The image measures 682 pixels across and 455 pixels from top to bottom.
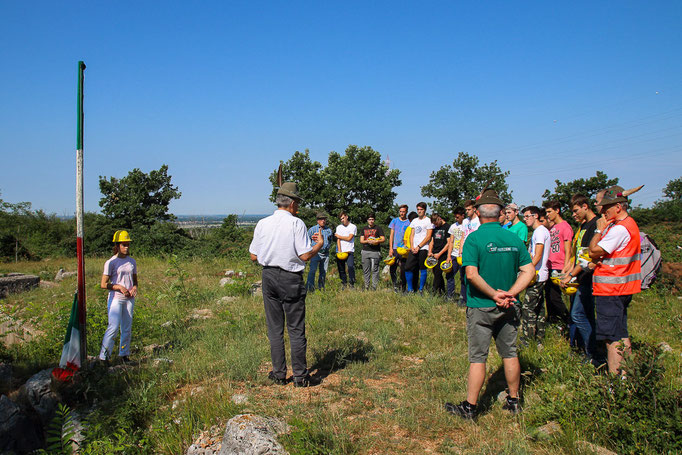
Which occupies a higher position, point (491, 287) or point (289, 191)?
point (289, 191)

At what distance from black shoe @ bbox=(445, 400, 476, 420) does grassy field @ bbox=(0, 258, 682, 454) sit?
8cm

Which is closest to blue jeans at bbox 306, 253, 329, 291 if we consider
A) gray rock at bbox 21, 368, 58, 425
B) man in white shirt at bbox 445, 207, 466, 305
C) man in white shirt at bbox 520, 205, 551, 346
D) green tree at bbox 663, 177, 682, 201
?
man in white shirt at bbox 445, 207, 466, 305

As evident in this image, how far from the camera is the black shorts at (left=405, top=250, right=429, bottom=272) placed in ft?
28.1

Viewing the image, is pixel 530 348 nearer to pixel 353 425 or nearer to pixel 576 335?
pixel 576 335

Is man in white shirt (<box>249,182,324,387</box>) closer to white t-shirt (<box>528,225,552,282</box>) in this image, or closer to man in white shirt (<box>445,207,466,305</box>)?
white t-shirt (<box>528,225,552,282</box>)

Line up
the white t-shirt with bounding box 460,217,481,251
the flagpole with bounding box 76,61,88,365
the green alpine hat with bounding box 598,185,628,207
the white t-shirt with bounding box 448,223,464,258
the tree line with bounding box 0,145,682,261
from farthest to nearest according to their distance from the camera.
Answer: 1. the tree line with bounding box 0,145,682,261
2. the white t-shirt with bounding box 448,223,464,258
3. the white t-shirt with bounding box 460,217,481,251
4. the flagpole with bounding box 76,61,88,365
5. the green alpine hat with bounding box 598,185,628,207

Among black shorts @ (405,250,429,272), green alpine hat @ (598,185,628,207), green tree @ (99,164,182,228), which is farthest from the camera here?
green tree @ (99,164,182,228)

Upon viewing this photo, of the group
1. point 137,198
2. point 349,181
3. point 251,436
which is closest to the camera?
point 251,436

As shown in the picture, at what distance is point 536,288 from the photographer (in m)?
5.57

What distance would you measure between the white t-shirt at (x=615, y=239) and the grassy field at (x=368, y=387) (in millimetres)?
887

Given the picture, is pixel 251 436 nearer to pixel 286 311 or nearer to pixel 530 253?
pixel 286 311

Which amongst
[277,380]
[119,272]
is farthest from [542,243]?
[119,272]

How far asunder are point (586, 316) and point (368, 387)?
8.66 feet

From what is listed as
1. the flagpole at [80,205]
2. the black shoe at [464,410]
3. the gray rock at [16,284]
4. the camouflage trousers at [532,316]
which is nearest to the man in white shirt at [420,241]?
→ the camouflage trousers at [532,316]
